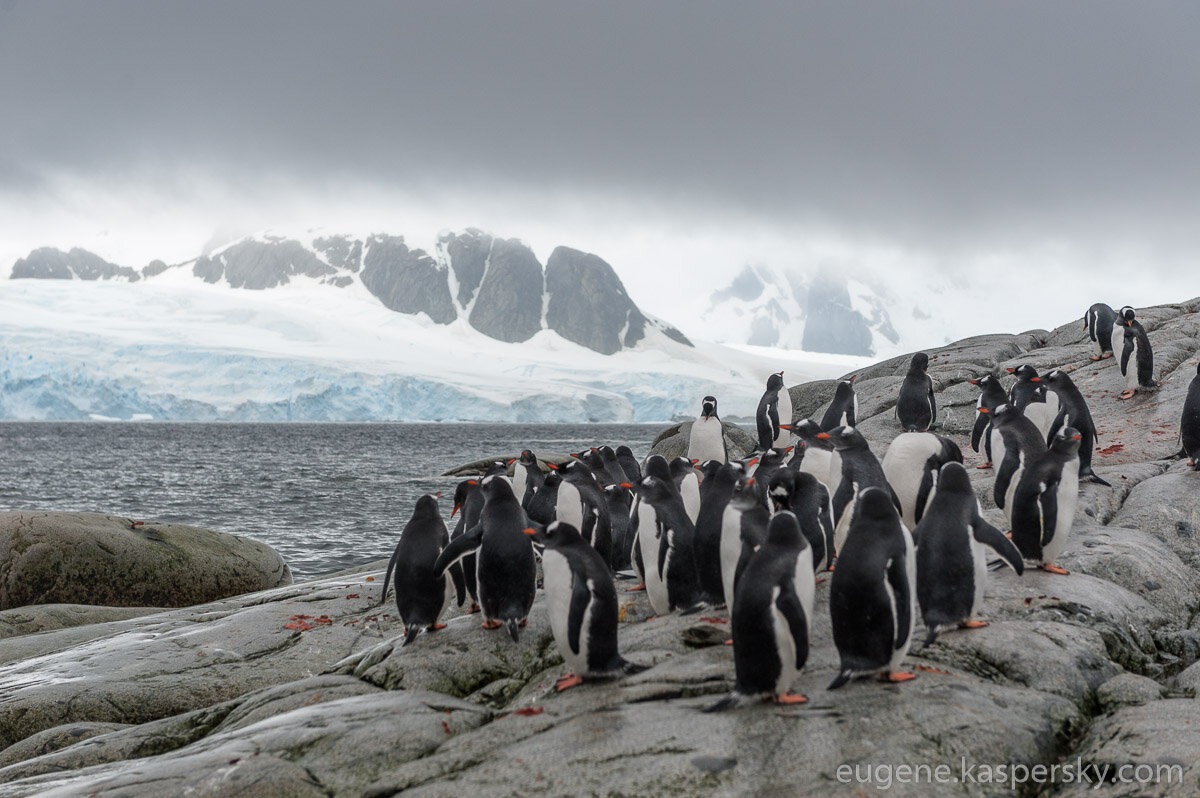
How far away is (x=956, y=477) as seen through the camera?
21.4ft

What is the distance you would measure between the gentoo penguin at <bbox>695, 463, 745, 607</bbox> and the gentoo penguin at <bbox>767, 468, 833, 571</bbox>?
0.41 m

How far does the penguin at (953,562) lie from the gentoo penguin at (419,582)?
395 centimetres

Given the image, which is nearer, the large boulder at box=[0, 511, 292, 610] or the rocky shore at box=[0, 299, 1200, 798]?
the rocky shore at box=[0, 299, 1200, 798]

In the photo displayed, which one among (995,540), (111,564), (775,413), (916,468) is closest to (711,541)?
(995,540)

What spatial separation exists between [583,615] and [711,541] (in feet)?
5.77

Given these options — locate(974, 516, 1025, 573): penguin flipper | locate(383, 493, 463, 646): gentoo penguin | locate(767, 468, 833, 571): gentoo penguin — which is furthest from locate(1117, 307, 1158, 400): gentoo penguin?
locate(383, 493, 463, 646): gentoo penguin

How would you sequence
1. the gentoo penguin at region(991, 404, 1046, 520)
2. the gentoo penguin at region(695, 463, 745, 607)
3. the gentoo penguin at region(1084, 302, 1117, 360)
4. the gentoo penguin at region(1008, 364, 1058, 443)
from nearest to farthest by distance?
the gentoo penguin at region(695, 463, 745, 607), the gentoo penguin at region(991, 404, 1046, 520), the gentoo penguin at region(1008, 364, 1058, 443), the gentoo penguin at region(1084, 302, 1117, 360)

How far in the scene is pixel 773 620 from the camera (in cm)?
502

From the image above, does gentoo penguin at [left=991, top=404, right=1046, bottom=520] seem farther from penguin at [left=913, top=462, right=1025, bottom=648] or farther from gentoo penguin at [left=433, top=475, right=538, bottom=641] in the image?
gentoo penguin at [left=433, top=475, right=538, bottom=641]

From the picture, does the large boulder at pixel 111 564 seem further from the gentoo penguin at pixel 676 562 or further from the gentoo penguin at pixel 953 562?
the gentoo penguin at pixel 953 562

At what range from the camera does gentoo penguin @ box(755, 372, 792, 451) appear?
1565cm

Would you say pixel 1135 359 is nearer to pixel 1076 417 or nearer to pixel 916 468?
pixel 1076 417

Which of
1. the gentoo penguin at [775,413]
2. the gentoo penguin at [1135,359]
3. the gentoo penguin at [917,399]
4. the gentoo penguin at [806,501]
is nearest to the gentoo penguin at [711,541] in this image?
the gentoo penguin at [806,501]

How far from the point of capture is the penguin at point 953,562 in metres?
6.08
